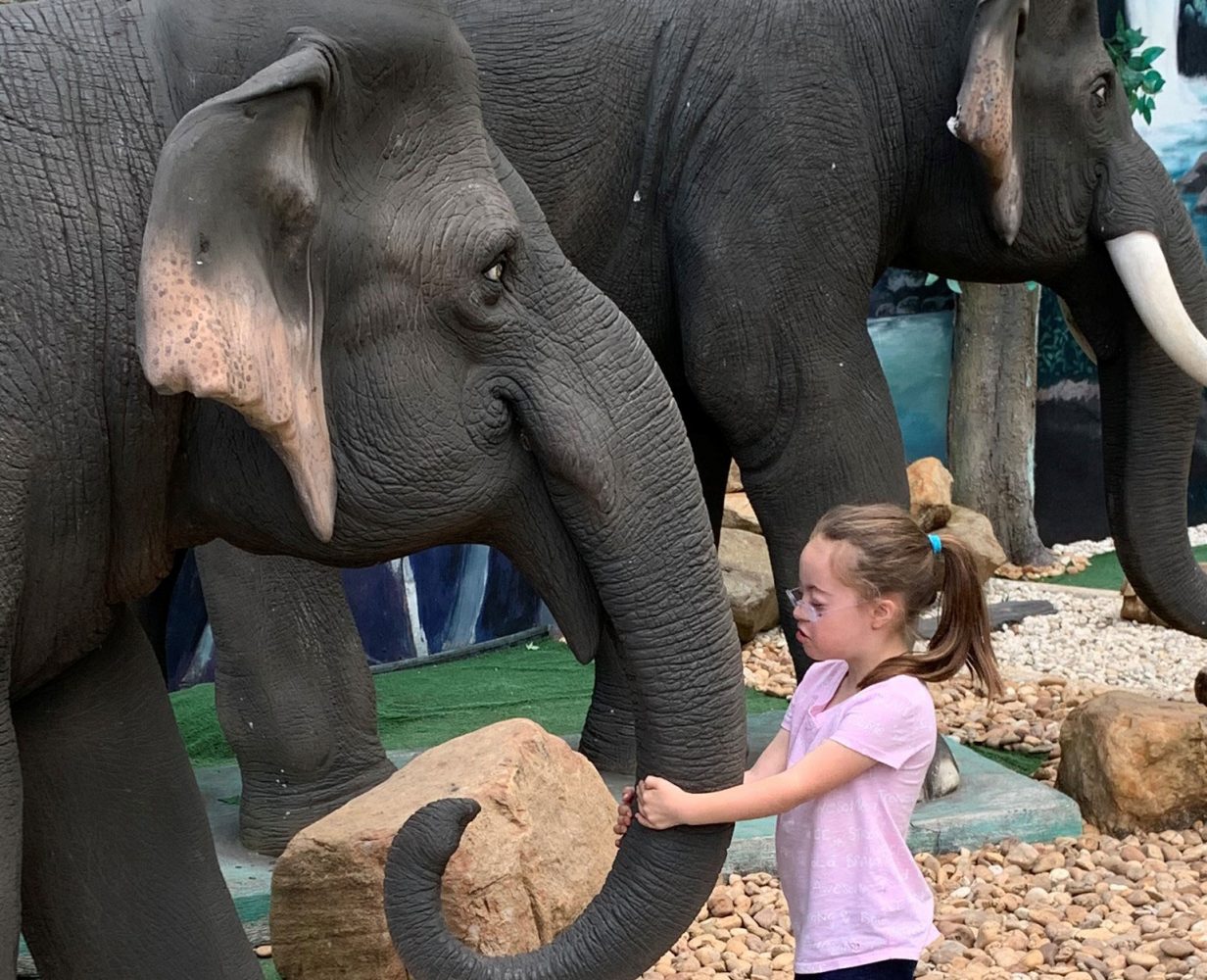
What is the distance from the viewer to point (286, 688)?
3.19 meters

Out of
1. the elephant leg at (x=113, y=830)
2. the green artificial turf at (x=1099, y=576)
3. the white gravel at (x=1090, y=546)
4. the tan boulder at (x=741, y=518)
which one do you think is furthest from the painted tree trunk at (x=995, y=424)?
the elephant leg at (x=113, y=830)

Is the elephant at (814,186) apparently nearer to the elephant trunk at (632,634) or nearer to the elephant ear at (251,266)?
the elephant trunk at (632,634)

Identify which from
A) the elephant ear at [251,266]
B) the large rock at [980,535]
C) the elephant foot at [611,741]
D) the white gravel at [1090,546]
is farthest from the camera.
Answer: the white gravel at [1090,546]

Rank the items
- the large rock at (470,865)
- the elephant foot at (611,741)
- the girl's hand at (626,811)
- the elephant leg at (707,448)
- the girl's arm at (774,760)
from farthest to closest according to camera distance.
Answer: the elephant foot at (611,741) < the elephant leg at (707,448) < the large rock at (470,865) < the girl's arm at (774,760) < the girl's hand at (626,811)

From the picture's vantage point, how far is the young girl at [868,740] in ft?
6.63

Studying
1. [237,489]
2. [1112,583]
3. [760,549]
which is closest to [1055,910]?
[237,489]

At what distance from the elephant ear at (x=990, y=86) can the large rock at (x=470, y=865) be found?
4.28ft

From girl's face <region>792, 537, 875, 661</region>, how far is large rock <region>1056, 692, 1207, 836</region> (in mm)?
1904

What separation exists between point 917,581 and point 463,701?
10.7 feet

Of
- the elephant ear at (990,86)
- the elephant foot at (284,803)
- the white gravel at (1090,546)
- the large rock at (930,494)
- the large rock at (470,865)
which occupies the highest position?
the elephant ear at (990,86)

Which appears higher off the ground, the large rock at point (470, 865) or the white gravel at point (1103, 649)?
the large rock at point (470, 865)

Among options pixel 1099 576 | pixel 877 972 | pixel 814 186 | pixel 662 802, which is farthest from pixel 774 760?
pixel 1099 576

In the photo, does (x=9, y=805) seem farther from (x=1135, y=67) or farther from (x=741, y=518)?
(x=1135, y=67)

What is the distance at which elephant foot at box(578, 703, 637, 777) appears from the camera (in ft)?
12.7
